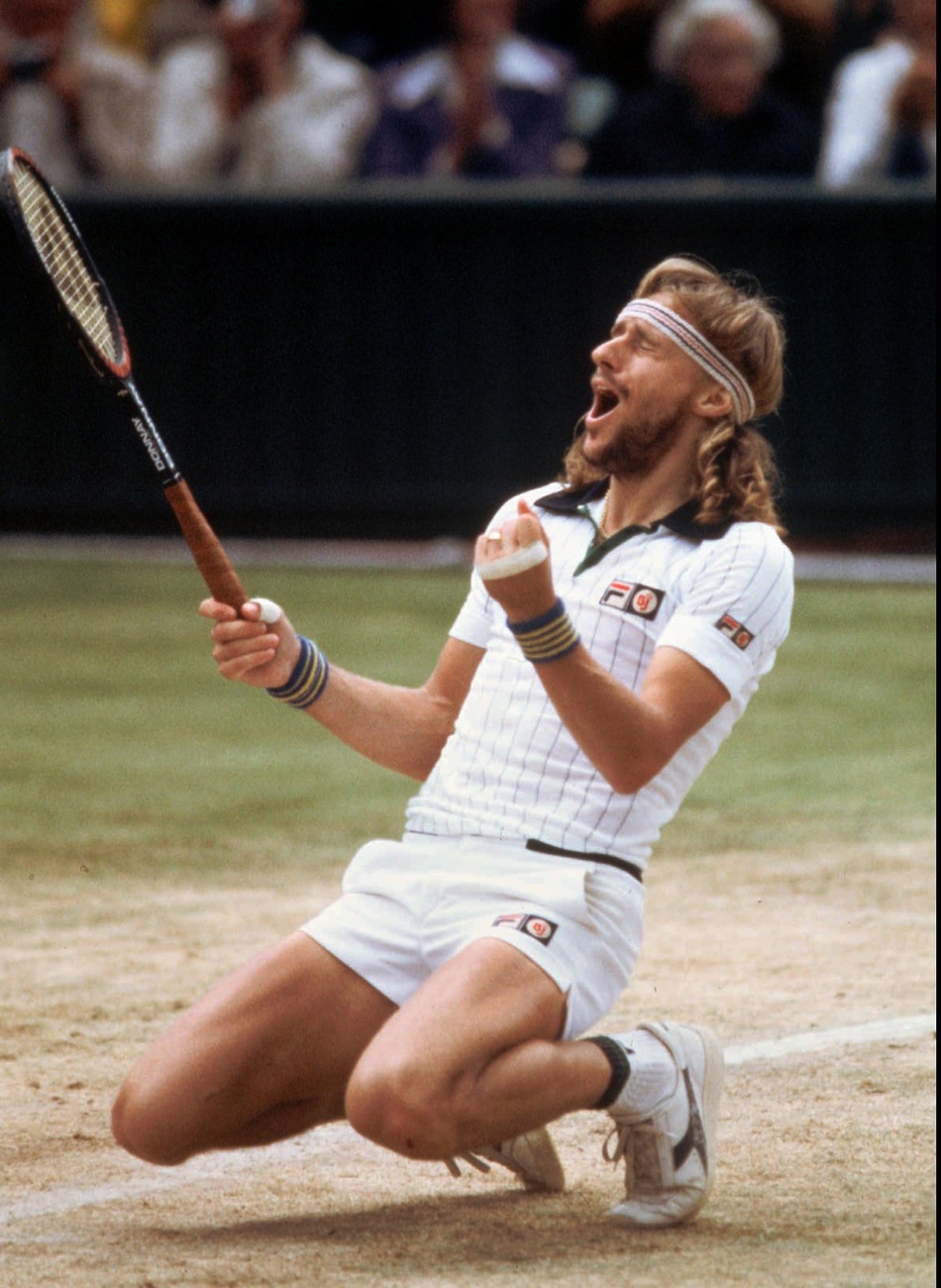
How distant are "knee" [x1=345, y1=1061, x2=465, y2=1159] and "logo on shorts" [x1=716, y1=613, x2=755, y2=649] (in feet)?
2.75

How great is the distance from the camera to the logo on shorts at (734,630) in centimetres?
354

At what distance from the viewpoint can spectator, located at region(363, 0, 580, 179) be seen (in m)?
10.8

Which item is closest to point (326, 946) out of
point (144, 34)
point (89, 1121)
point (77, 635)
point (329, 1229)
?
point (329, 1229)

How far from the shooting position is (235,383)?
11.4m

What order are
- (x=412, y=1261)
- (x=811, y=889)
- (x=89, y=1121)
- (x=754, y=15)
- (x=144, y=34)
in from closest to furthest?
(x=412, y=1261)
(x=89, y=1121)
(x=811, y=889)
(x=754, y=15)
(x=144, y=34)

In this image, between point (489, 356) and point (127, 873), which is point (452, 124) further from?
point (127, 873)

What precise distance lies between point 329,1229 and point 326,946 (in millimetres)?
448

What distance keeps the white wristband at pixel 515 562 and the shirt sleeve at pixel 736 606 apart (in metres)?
0.34

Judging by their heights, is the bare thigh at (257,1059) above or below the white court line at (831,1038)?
above

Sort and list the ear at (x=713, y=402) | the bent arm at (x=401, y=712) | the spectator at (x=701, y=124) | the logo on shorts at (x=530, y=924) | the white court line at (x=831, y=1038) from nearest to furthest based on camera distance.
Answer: the logo on shorts at (x=530, y=924), the ear at (x=713, y=402), the bent arm at (x=401, y=712), the white court line at (x=831, y=1038), the spectator at (x=701, y=124)

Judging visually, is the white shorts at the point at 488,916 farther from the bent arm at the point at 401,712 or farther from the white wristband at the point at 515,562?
the white wristband at the point at 515,562

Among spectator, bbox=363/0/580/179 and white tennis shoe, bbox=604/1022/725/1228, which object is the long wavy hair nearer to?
white tennis shoe, bbox=604/1022/725/1228

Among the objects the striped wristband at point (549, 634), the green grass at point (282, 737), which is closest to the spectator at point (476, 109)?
the green grass at point (282, 737)

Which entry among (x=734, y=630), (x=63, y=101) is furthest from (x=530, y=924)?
(x=63, y=101)
